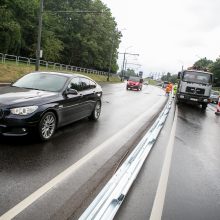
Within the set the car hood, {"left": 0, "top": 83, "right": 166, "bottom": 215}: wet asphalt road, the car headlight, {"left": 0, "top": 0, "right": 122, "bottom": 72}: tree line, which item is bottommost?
{"left": 0, "top": 83, "right": 166, "bottom": 215}: wet asphalt road

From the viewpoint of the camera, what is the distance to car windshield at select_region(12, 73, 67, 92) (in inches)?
335

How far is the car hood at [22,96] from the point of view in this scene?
701cm

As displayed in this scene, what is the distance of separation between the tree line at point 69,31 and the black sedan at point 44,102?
4317 cm

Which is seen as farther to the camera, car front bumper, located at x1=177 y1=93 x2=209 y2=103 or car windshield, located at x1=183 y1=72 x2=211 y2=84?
car windshield, located at x1=183 y1=72 x2=211 y2=84

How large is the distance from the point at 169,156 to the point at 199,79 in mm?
17025

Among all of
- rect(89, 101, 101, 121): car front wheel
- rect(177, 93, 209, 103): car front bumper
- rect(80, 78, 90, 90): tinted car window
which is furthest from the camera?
rect(177, 93, 209, 103): car front bumper

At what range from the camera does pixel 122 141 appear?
27.9ft

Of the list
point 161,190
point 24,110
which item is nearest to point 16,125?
point 24,110

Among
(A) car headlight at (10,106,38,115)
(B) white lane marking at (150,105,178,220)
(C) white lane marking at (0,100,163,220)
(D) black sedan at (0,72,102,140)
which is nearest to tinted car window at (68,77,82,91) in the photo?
(D) black sedan at (0,72,102,140)

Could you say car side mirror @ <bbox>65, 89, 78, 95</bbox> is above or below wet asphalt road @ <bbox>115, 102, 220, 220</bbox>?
above

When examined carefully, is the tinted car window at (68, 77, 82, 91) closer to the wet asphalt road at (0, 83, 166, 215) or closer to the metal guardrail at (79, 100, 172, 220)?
the wet asphalt road at (0, 83, 166, 215)

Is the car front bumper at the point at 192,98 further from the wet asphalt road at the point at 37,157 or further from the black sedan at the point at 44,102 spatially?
the wet asphalt road at the point at 37,157

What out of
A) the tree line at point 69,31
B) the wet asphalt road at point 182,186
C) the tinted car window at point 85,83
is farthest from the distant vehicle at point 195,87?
the tree line at point 69,31

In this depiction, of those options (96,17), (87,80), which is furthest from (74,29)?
(87,80)
